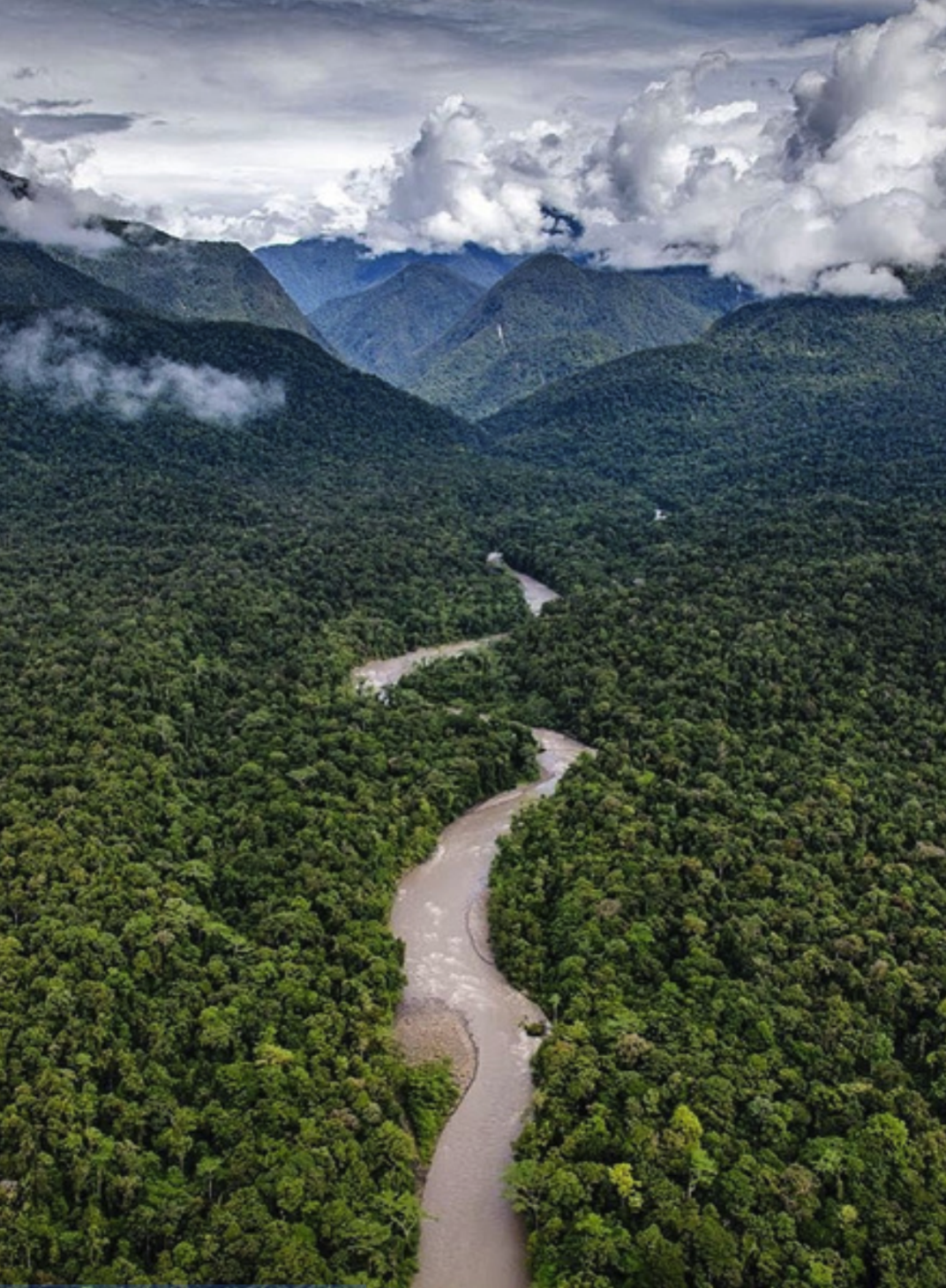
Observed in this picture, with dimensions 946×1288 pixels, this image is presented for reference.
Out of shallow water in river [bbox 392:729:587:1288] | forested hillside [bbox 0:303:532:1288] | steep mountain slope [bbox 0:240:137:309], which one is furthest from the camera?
steep mountain slope [bbox 0:240:137:309]

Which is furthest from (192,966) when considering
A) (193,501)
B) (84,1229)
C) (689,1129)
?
(193,501)

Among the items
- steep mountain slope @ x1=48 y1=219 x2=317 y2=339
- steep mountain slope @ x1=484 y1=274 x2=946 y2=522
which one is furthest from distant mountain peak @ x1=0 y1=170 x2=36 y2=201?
steep mountain slope @ x1=484 y1=274 x2=946 y2=522

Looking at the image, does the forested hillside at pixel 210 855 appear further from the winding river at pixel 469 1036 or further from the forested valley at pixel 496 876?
the winding river at pixel 469 1036

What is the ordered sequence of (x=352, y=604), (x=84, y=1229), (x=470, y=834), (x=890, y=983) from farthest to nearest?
1. (x=352, y=604)
2. (x=470, y=834)
3. (x=890, y=983)
4. (x=84, y=1229)

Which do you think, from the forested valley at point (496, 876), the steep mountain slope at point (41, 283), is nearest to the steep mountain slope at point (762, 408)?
the forested valley at point (496, 876)

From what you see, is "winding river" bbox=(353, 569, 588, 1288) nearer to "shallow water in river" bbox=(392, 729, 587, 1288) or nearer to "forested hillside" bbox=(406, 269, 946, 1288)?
"shallow water in river" bbox=(392, 729, 587, 1288)

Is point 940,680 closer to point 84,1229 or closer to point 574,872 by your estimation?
point 574,872
